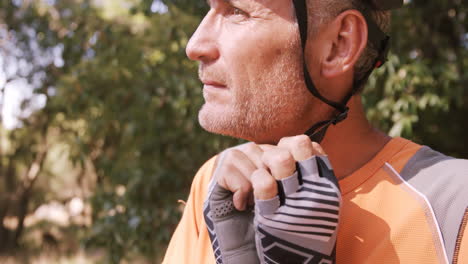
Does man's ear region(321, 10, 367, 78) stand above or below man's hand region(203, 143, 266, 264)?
above

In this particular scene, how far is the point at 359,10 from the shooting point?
64.9 inches

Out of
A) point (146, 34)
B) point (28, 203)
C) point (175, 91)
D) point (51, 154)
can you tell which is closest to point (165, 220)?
point (175, 91)

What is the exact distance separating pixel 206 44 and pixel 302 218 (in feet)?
2.41

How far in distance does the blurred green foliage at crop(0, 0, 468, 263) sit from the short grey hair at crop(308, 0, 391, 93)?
1.88m

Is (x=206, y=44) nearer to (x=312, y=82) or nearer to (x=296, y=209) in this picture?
(x=312, y=82)

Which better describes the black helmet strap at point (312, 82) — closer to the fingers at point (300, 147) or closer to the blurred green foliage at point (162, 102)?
the fingers at point (300, 147)

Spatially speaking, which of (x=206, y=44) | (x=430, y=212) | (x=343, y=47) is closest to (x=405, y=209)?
(x=430, y=212)

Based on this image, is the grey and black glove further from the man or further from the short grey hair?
the short grey hair

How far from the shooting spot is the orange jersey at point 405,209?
1341 millimetres

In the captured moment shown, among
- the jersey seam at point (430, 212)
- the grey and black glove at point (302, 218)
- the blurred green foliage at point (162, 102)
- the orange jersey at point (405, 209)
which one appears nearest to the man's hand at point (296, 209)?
the grey and black glove at point (302, 218)

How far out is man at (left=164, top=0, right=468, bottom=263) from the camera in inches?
48.8

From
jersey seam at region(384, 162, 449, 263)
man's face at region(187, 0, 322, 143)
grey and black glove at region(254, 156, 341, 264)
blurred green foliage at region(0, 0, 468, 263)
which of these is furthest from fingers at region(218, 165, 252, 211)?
blurred green foliage at region(0, 0, 468, 263)

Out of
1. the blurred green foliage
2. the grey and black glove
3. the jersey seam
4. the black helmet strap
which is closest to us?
the grey and black glove

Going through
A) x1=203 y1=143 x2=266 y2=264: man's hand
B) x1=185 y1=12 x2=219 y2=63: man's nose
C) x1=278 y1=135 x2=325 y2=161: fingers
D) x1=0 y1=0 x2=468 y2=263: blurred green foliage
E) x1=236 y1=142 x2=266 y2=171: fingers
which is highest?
x1=185 y1=12 x2=219 y2=63: man's nose
